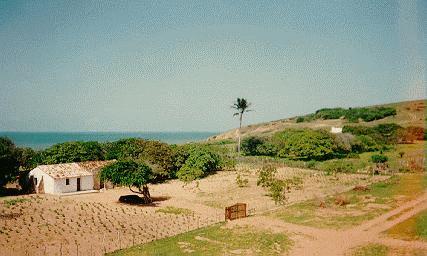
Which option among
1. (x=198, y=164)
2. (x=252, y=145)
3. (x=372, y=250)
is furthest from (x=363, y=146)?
(x=372, y=250)

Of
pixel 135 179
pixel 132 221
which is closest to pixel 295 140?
pixel 135 179

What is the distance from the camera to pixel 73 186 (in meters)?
44.7

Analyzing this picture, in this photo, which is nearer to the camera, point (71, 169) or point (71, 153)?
point (71, 169)

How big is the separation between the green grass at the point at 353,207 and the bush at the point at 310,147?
884 inches

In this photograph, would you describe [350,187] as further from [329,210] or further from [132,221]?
[132,221]

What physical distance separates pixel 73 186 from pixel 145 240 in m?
20.5

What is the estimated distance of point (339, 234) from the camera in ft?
88.3

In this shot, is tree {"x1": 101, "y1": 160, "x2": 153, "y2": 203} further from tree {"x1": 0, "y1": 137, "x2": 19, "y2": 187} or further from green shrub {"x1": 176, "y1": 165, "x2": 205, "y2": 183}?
green shrub {"x1": 176, "y1": 165, "x2": 205, "y2": 183}

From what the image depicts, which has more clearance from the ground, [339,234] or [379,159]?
[379,159]

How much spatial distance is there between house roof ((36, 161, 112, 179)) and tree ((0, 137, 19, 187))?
260cm

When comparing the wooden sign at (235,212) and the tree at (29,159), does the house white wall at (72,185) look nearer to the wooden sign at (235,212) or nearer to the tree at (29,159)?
the tree at (29,159)

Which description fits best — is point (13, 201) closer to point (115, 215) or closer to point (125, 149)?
point (115, 215)

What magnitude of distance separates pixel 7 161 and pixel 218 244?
28.5m

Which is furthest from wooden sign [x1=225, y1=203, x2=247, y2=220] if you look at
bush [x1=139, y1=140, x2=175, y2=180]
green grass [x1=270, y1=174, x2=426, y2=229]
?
bush [x1=139, y1=140, x2=175, y2=180]
